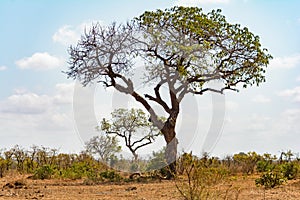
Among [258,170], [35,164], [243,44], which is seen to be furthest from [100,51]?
[258,170]

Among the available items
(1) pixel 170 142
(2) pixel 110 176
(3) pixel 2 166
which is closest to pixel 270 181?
(1) pixel 170 142

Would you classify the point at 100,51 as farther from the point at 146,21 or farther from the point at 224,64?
the point at 224,64

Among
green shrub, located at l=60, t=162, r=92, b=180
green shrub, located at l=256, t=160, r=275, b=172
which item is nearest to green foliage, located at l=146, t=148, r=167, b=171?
green shrub, located at l=60, t=162, r=92, b=180

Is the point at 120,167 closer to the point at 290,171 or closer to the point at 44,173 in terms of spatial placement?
the point at 44,173

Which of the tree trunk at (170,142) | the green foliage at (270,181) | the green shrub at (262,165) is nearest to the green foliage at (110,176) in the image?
the tree trunk at (170,142)

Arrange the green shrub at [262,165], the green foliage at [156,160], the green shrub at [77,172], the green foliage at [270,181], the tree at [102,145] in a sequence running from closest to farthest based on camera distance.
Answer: the green foliage at [270,181] < the green shrub at [77,172] < the green shrub at [262,165] < the green foliage at [156,160] < the tree at [102,145]

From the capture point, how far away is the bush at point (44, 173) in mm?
19125

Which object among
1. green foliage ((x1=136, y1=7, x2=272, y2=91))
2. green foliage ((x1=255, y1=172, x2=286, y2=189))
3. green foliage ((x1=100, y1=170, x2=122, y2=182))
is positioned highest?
green foliage ((x1=136, y1=7, x2=272, y2=91))

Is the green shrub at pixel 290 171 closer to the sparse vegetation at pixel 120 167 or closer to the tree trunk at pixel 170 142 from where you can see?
the sparse vegetation at pixel 120 167

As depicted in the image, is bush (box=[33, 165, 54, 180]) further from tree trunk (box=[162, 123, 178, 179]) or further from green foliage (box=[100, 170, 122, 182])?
tree trunk (box=[162, 123, 178, 179])

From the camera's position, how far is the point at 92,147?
1105 inches

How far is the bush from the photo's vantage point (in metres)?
19.1

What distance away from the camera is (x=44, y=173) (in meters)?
19.2

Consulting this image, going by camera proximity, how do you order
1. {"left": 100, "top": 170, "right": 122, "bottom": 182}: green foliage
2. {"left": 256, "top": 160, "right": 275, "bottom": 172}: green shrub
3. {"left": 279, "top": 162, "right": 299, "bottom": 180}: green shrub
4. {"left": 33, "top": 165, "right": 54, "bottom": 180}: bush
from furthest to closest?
1. {"left": 256, "top": 160, "right": 275, "bottom": 172}: green shrub
2. {"left": 33, "top": 165, "right": 54, "bottom": 180}: bush
3. {"left": 100, "top": 170, "right": 122, "bottom": 182}: green foliage
4. {"left": 279, "top": 162, "right": 299, "bottom": 180}: green shrub
